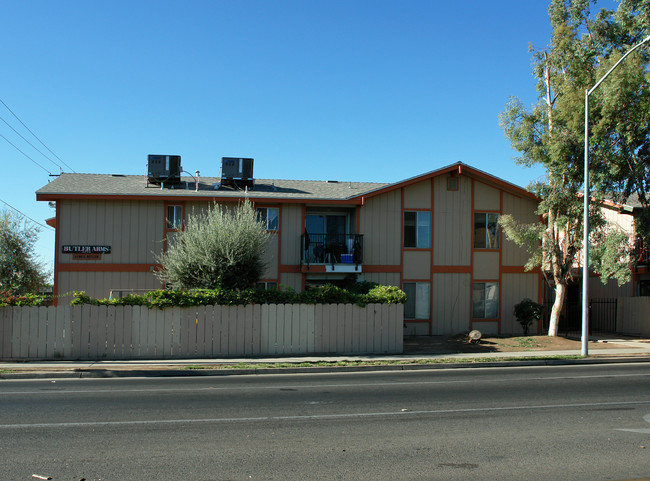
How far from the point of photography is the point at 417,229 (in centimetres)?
2331

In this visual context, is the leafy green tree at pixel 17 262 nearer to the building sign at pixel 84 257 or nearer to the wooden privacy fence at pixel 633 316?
the building sign at pixel 84 257

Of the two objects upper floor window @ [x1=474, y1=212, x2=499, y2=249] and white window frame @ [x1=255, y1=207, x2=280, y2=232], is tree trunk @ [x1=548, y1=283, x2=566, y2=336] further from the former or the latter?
white window frame @ [x1=255, y1=207, x2=280, y2=232]

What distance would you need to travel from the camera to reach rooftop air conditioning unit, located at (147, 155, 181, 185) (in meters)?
22.8

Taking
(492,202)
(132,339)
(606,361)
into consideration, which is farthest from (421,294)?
(132,339)

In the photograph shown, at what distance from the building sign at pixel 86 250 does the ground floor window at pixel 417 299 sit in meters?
12.0

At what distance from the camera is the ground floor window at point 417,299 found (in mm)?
22984

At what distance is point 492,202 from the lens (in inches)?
938

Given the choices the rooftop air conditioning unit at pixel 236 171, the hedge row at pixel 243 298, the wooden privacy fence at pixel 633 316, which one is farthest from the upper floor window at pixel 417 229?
the wooden privacy fence at pixel 633 316

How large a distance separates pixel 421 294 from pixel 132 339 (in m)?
11.9

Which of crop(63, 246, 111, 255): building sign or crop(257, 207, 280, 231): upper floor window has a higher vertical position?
crop(257, 207, 280, 231): upper floor window

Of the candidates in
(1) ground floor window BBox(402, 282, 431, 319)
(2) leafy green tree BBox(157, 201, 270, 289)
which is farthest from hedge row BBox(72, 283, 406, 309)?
(1) ground floor window BBox(402, 282, 431, 319)

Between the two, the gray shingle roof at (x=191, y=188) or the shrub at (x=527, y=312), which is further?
the shrub at (x=527, y=312)

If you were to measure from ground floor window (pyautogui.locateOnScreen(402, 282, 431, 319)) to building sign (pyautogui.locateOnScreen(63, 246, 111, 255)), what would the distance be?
472 inches

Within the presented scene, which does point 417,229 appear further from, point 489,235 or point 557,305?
point 557,305
